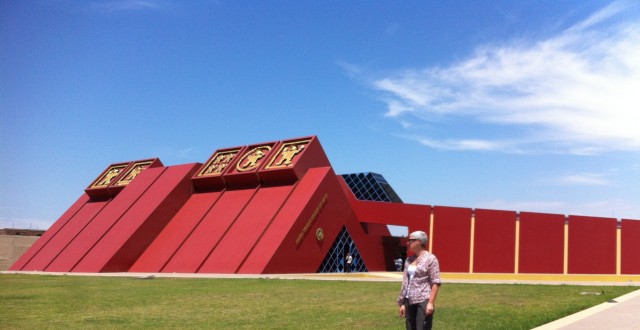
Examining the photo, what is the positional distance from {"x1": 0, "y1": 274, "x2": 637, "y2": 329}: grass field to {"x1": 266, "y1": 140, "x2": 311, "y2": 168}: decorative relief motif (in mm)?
12002

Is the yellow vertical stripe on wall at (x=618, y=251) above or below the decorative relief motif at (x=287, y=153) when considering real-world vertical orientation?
below

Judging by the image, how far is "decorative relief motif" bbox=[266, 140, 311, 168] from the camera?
1201 inches

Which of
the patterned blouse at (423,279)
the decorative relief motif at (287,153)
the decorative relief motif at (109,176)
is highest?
the decorative relief motif at (287,153)

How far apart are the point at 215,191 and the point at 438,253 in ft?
39.8

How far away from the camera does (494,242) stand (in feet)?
105

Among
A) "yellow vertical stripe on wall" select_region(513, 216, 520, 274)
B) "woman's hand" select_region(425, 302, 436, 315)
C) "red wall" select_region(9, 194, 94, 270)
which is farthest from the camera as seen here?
"red wall" select_region(9, 194, 94, 270)

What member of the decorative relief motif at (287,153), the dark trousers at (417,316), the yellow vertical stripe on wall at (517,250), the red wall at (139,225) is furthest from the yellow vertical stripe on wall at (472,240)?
the dark trousers at (417,316)

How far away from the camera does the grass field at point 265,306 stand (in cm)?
1061

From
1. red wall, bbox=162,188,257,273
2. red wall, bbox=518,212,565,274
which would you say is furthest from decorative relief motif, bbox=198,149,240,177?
red wall, bbox=518,212,565,274

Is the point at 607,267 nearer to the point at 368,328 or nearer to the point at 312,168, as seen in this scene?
the point at 312,168

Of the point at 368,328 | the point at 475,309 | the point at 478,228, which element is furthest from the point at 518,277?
the point at 368,328

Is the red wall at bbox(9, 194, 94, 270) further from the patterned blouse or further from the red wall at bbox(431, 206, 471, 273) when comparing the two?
the patterned blouse

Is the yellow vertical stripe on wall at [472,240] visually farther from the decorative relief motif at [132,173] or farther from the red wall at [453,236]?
the decorative relief motif at [132,173]

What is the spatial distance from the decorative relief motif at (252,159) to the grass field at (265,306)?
1316 cm
